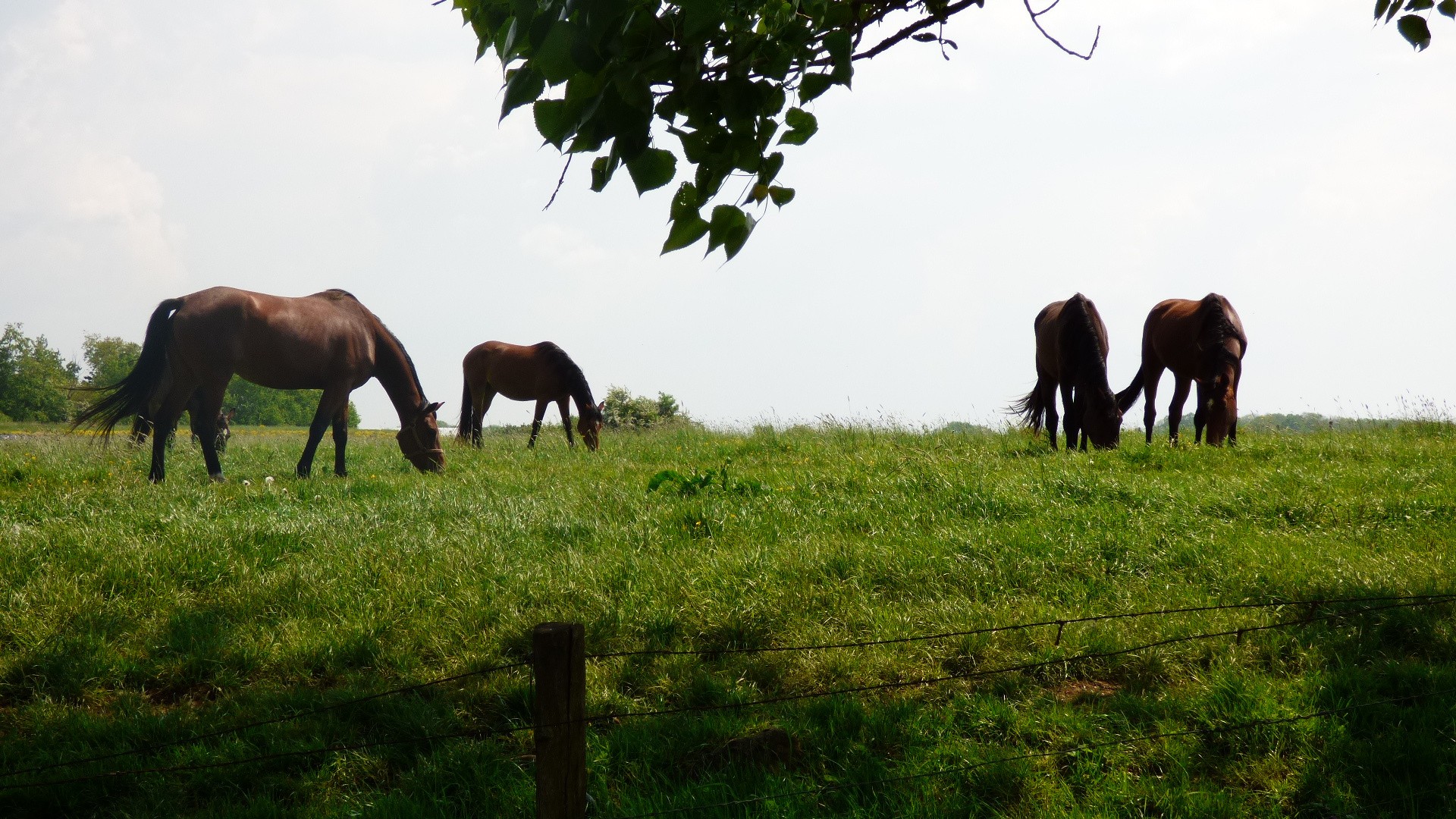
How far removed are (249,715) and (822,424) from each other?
11444 mm

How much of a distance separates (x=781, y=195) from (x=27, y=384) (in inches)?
2454

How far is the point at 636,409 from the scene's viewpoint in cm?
2469

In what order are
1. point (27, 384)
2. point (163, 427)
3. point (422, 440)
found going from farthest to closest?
1. point (27, 384)
2. point (422, 440)
3. point (163, 427)

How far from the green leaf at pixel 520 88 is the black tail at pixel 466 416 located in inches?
634

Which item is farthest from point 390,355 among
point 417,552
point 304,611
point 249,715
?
point 249,715

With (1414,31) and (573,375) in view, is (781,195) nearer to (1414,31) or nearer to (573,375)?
(1414,31)

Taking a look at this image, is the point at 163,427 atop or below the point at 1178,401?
below

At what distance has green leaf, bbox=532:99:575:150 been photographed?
2447 mm

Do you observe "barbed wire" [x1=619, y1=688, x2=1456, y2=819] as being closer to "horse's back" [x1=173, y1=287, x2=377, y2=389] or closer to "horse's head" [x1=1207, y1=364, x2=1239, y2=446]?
"horse's head" [x1=1207, y1=364, x2=1239, y2=446]

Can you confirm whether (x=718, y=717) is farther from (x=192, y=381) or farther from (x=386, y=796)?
(x=192, y=381)

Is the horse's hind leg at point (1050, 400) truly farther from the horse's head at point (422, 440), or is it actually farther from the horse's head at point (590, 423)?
the horse's head at point (422, 440)

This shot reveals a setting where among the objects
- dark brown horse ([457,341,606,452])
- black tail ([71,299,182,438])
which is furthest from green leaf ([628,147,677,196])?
dark brown horse ([457,341,606,452])

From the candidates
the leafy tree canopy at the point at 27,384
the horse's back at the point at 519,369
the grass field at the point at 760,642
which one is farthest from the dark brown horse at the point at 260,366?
the leafy tree canopy at the point at 27,384

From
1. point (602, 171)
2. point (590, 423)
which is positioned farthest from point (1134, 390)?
point (602, 171)
